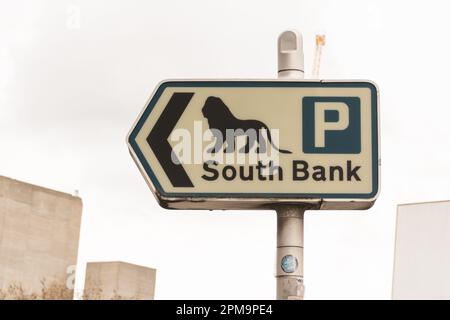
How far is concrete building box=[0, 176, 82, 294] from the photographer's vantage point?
288 ft

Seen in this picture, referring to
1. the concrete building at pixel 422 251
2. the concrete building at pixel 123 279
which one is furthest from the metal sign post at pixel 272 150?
the concrete building at pixel 123 279

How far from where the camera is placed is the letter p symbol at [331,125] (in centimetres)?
636

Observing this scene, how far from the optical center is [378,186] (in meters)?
6.37

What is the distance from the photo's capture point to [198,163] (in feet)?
21.0

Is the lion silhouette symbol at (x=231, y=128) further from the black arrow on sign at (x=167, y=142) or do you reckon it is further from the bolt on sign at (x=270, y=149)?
the black arrow on sign at (x=167, y=142)

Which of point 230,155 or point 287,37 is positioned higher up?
point 287,37

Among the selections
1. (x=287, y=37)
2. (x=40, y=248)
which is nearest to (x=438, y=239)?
(x=40, y=248)

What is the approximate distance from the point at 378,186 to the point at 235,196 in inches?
34.0

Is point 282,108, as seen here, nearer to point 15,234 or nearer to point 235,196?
point 235,196

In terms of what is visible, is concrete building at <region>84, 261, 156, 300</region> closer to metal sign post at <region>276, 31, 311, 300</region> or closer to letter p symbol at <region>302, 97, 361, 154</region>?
metal sign post at <region>276, 31, 311, 300</region>

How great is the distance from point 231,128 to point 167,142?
40cm

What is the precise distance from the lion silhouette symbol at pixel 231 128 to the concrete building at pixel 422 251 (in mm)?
86278

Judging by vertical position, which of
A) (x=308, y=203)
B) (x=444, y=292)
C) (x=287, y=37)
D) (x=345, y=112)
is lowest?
(x=308, y=203)
